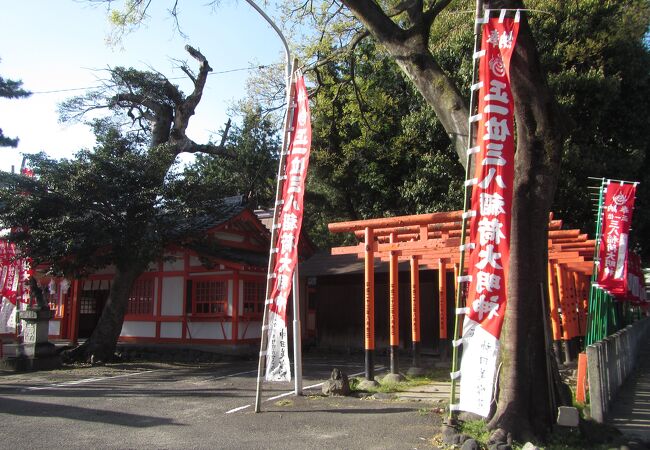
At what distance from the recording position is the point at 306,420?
7.50 metres

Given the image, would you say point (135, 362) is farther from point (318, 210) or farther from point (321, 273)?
point (318, 210)

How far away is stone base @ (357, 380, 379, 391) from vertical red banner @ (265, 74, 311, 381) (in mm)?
2196

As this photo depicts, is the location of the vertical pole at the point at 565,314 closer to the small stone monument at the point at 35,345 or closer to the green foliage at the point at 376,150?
the green foliage at the point at 376,150

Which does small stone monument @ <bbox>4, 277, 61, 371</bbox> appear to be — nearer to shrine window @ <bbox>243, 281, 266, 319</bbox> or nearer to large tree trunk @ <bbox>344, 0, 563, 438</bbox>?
shrine window @ <bbox>243, 281, 266, 319</bbox>

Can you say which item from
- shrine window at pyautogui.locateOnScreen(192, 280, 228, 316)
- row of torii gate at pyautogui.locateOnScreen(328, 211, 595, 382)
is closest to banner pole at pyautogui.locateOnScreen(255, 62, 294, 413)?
row of torii gate at pyautogui.locateOnScreen(328, 211, 595, 382)

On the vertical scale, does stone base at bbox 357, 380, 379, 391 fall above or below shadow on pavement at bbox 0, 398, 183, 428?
above

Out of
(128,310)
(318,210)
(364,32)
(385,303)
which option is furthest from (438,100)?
(318,210)

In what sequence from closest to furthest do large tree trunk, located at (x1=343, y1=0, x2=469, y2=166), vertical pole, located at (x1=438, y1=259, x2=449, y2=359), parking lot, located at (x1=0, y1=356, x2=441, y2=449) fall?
parking lot, located at (x1=0, y1=356, x2=441, y2=449) → large tree trunk, located at (x1=343, y1=0, x2=469, y2=166) → vertical pole, located at (x1=438, y1=259, x2=449, y2=359)

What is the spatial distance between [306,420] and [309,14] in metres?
8.81

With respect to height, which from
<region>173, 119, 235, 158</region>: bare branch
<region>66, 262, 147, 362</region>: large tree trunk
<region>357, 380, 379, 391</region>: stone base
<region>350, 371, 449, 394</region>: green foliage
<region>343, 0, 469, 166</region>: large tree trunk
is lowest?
<region>350, 371, 449, 394</region>: green foliage

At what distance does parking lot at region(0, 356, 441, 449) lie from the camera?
650 cm

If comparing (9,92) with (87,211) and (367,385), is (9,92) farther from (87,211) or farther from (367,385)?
(367,385)

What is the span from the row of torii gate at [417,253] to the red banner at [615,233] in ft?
2.01

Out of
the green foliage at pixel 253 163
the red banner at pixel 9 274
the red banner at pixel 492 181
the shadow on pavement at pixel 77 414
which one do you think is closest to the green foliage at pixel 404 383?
the shadow on pavement at pixel 77 414
